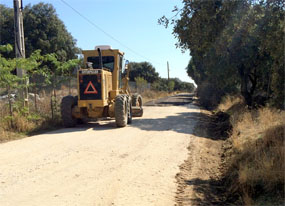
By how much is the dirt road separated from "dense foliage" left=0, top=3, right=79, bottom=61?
19.8 metres

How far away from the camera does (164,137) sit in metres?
10.3

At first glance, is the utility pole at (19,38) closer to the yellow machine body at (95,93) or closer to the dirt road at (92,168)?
the yellow machine body at (95,93)

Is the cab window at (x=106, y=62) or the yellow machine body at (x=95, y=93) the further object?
the cab window at (x=106, y=62)

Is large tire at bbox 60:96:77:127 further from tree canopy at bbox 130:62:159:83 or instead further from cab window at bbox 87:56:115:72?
tree canopy at bbox 130:62:159:83

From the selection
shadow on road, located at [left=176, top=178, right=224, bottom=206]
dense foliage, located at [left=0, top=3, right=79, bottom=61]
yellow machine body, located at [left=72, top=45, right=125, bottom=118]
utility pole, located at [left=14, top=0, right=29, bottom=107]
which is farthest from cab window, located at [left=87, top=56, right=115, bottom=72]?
dense foliage, located at [left=0, top=3, right=79, bottom=61]

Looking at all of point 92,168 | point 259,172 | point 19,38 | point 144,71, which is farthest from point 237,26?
point 144,71

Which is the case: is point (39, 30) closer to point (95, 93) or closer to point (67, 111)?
point (67, 111)

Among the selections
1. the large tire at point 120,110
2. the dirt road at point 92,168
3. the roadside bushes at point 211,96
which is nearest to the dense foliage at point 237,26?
the dirt road at point 92,168

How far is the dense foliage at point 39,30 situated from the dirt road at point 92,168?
1981cm

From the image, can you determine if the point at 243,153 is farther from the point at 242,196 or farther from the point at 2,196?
the point at 2,196

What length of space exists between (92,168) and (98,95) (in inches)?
216

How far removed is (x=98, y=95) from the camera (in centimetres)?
1166

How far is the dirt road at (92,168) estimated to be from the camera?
16.3 ft

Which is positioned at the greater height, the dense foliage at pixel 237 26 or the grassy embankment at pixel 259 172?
the dense foliage at pixel 237 26
